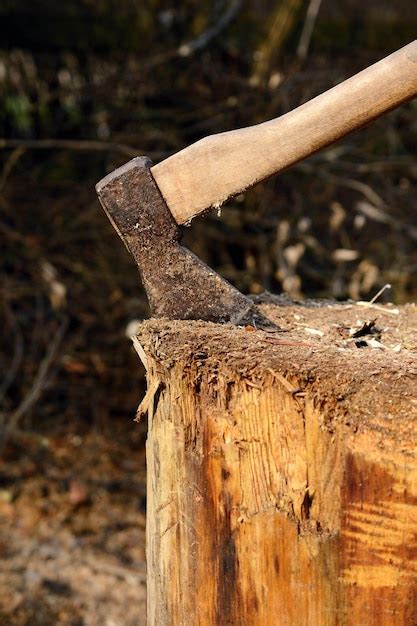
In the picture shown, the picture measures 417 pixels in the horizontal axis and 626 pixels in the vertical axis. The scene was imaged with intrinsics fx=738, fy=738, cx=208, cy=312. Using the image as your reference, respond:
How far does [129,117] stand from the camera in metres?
4.20

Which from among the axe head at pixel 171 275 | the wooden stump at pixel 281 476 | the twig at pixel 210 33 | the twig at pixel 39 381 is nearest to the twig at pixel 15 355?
the twig at pixel 39 381

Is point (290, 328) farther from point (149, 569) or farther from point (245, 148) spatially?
point (149, 569)

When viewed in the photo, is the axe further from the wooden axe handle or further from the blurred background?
the blurred background

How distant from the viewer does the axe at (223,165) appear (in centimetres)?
172

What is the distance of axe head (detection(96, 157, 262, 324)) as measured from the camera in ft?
5.73

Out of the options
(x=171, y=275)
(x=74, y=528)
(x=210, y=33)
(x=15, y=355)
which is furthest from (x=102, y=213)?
(x=171, y=275)

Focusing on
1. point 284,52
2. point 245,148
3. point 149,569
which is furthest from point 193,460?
point 284,52

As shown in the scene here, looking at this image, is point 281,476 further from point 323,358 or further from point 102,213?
point 102,213

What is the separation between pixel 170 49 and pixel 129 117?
0.50m

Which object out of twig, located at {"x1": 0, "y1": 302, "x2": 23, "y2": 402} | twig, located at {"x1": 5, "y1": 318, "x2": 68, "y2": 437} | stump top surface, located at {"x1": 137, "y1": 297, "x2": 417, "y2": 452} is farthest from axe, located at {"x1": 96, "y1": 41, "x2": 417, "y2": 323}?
twig, located at {"x1": 0, "y1": 302, "x2": 23, "y2": 402}

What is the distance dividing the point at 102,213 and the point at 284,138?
259 cm

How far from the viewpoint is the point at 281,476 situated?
4.80 feet

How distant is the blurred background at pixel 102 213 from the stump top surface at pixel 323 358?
2.21 m

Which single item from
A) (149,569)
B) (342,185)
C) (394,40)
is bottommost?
(149,569)
